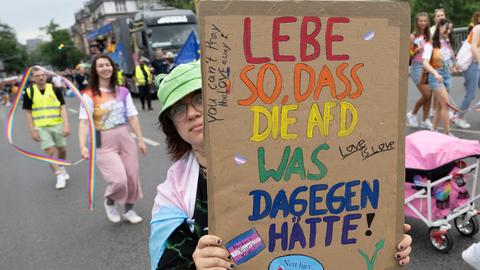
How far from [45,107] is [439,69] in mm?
5537

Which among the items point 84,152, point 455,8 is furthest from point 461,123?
point 455,8

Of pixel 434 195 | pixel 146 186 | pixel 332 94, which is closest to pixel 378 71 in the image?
pixel 332 94

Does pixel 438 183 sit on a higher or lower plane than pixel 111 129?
lower

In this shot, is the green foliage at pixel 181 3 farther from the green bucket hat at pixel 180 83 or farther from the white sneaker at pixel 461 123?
the green bucket hat at pixel 180 83

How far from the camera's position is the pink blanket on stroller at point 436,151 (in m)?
3.04

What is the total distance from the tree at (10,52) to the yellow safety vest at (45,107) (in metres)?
85.7

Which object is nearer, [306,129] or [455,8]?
[306,129]

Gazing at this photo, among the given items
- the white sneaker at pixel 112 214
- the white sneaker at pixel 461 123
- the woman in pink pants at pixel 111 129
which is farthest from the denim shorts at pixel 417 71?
the white sneaker at pixel 112 214

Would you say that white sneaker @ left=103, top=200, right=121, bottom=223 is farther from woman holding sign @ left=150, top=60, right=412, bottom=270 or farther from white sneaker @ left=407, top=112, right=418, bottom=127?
white sneaker @ left=407, top=112, right=418, bottom=127

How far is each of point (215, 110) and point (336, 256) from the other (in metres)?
0.55

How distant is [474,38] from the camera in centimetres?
643

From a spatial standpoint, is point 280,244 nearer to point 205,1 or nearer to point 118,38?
point 205,1

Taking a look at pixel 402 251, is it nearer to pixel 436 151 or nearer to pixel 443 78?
pixel 436 151

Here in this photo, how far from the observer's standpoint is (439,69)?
630cm
